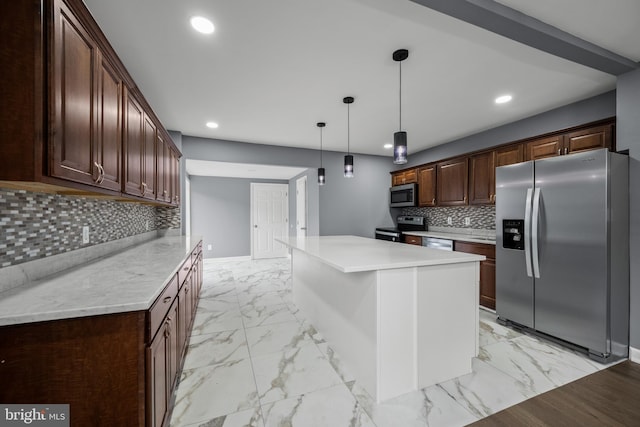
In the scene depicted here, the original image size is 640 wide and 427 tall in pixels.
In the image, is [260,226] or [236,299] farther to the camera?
[260,226]

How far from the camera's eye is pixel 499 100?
283cm

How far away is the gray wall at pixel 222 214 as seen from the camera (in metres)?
6.25

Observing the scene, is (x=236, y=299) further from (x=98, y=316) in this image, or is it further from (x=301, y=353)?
(x=98, y=316)

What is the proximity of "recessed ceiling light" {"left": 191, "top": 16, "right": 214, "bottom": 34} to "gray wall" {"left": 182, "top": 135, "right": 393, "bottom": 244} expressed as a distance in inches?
103

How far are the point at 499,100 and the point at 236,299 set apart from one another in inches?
162

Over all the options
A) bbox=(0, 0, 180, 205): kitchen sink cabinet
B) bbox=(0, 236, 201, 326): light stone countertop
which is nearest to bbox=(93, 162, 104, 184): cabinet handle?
bbox=(0, 0, 180, 205): kitchen sink cabinet

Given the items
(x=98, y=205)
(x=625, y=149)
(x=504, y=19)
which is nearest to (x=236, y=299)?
(x=98, y=205)

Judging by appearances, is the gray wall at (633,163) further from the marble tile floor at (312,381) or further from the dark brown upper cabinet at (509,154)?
the dark brown upper cabinet at (509,154)

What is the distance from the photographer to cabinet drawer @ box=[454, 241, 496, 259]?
3.19 meters

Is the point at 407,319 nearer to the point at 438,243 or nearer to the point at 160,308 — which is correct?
the point at 160,308

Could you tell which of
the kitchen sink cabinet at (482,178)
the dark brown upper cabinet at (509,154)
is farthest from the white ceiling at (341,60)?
the kitchen sink cabinet at (482,178)

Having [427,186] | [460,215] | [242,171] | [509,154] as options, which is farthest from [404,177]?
[242,171]

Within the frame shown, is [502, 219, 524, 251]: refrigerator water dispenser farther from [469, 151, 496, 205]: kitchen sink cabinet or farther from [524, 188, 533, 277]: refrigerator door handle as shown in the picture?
[469, 151, 496, 205]: kitchen sink cabinet

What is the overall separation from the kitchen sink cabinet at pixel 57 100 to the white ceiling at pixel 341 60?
53 centimetres
